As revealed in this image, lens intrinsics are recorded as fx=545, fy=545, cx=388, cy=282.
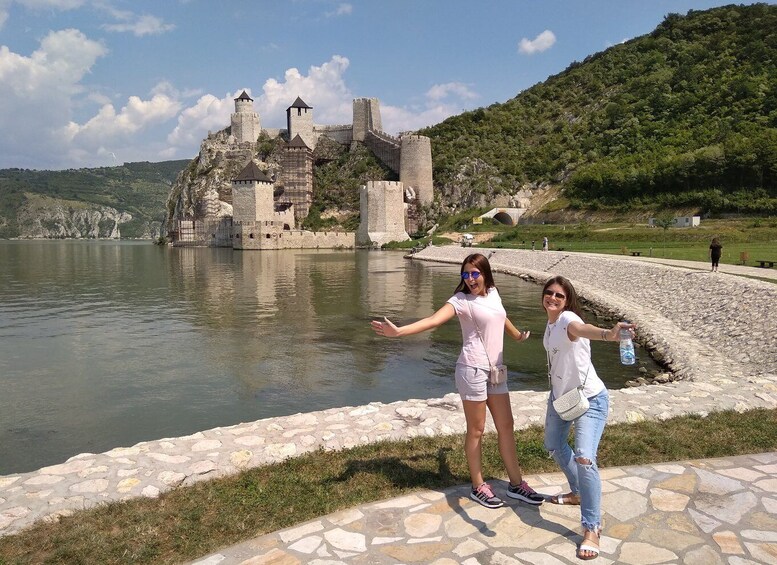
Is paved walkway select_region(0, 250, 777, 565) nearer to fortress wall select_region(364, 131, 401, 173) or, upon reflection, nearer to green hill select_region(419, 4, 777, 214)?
green hill select_region(419, 4, 777, 214)

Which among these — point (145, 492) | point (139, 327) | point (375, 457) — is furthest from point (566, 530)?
point (139, 327)

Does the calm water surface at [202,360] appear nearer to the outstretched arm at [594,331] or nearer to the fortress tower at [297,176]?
the outstretched arm at [594,331]

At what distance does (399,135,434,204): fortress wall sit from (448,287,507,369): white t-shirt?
7601 centimetres

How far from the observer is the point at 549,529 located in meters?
4.36

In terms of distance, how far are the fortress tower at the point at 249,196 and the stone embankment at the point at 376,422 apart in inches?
2617

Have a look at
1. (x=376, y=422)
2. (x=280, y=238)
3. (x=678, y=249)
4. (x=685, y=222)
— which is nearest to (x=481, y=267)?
(x=376, y=422)

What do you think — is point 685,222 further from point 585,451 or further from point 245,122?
point 245,122

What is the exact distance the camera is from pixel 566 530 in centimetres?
433

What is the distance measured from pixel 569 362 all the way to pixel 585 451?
687mm

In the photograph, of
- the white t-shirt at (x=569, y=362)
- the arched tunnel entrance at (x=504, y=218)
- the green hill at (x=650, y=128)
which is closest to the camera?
the white t-shirt at (x=569, y=362)

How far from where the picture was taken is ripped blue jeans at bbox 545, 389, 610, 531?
4.10 metres

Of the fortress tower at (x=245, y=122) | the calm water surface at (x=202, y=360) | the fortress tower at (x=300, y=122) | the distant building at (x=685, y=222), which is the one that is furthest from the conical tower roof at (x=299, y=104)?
the calm water surface at (x=202, y=360)

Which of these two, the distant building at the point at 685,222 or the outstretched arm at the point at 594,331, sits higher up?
the distant building at the point at 685,222

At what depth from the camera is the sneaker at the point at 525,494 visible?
474 cm
